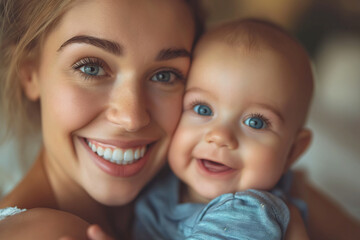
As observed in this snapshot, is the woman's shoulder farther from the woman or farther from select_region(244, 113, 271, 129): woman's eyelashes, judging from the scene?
select_region(244, 113, 271, 129): woman's eyelashes

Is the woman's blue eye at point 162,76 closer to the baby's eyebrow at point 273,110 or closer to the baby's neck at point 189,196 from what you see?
the baby's eyebrow at point 273,110

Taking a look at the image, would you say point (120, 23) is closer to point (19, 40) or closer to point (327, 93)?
point (19, 40)

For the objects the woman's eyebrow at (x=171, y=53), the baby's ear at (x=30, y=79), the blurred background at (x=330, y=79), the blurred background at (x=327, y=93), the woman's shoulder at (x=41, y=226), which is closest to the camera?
the woman's shoulder at (x=41, y=226)

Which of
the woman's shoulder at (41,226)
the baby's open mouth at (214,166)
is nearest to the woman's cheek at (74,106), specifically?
the woman's shoulder at (41,226)

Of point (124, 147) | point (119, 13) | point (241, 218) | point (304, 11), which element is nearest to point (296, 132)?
point (241, 218)

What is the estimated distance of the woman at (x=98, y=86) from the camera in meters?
0.96

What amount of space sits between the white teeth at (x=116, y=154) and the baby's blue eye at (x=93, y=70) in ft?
0.66

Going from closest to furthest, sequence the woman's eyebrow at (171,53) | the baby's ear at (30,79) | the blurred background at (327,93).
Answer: the woman's eyebrow at (171,53) < the baby's ear at (30,79) < the blurred background at (327,93)

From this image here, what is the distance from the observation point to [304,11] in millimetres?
3670

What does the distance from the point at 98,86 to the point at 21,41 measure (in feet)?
0.88

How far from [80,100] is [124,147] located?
0.19 m

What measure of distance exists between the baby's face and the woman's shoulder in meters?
0.39

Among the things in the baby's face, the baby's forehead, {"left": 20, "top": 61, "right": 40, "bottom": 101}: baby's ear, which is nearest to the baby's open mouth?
the baby's face

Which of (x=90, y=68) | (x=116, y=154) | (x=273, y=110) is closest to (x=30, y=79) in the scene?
(x=90, y=68)
